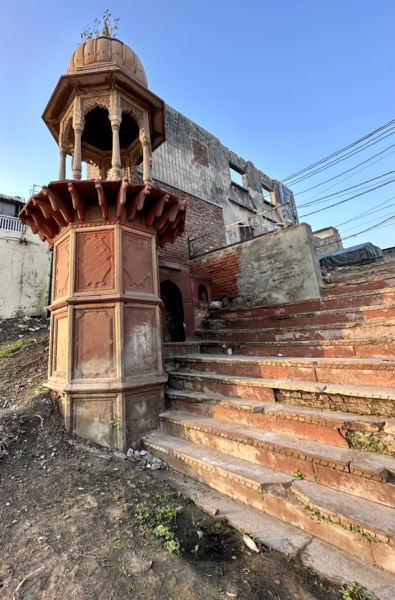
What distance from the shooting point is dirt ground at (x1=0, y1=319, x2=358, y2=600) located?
5.22 ft

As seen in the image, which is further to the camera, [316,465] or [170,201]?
[170,201]

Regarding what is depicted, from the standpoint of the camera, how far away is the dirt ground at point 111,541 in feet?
5.22

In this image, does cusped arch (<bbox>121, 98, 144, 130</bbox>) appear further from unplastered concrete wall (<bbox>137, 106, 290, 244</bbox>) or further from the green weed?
the green weed

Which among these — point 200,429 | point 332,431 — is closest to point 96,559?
point 200,429

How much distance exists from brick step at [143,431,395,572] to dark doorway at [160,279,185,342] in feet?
13.2

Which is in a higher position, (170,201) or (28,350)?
(170,201)

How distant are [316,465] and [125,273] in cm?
333

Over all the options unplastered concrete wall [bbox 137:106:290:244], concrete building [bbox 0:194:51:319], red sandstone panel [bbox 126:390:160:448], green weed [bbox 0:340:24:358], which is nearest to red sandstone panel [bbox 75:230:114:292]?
red sandstone panel [bbox 126:390:160:448]

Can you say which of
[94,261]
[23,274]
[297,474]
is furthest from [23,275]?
[297,474]

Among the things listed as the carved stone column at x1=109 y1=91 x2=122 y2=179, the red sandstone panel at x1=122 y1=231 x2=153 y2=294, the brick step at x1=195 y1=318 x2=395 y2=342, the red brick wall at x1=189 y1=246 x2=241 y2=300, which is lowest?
the brick step at x1=195 y1=318 x2=395 y2=342

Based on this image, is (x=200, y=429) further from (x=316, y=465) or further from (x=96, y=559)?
(x=96, y=559)

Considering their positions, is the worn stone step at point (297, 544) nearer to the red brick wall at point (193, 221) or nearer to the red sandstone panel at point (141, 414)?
the red sandstone panel at point (141, 414)

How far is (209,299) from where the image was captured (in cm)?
790

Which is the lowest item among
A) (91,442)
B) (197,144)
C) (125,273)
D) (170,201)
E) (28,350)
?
(91,442)
